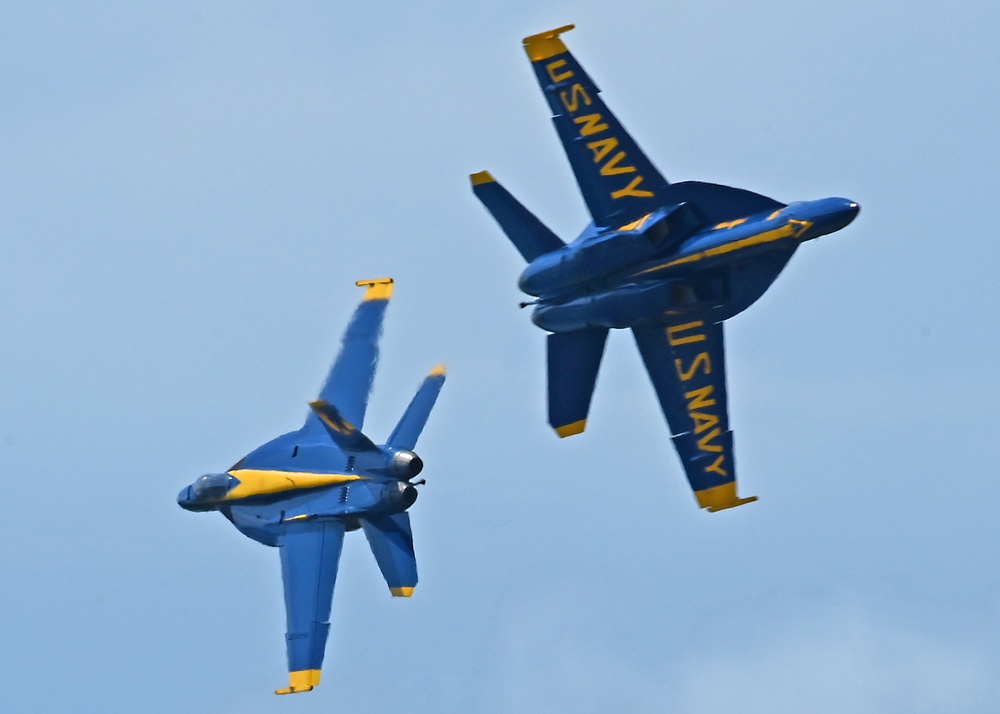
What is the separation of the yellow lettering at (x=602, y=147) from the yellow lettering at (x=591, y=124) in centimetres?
29

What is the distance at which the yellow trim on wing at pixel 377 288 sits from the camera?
71.4m

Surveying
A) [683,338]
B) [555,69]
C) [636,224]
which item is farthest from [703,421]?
[555,69]

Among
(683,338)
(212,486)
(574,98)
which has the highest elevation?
(574,98)

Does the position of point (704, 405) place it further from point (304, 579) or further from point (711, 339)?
point (304, 579)

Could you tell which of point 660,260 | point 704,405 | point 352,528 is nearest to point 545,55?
point 660,260

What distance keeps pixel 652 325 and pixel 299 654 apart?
44.6 ft

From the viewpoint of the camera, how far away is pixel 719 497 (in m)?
60.2

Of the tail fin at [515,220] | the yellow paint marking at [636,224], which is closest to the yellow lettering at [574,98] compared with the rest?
the tail fin at [515,220]

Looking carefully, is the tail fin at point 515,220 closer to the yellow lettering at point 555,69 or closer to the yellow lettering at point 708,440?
the yellow lettering at point 555,69

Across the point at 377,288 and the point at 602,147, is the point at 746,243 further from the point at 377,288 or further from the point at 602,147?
the point at 377,288

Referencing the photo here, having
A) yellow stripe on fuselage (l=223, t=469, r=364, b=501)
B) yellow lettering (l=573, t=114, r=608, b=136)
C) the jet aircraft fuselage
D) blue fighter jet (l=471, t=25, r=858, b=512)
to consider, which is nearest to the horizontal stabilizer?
yellow stripe on fuselage (l=223, t=469, r=364, b=501)

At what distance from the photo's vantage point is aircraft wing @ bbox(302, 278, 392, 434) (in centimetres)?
6794

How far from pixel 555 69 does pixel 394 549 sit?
45.4 ft

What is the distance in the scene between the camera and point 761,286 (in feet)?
194
